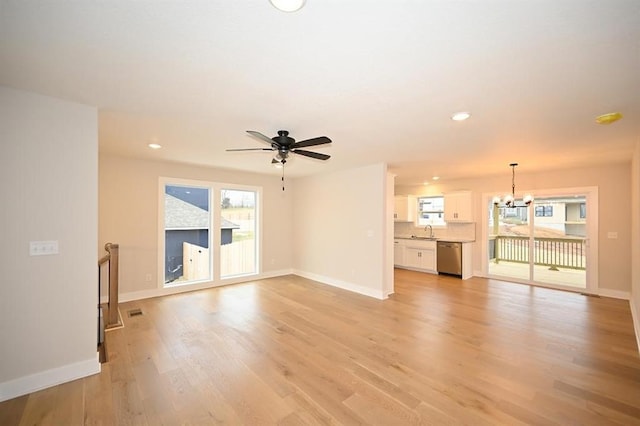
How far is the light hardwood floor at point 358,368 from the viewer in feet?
6.69

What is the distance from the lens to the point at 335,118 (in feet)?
9.23

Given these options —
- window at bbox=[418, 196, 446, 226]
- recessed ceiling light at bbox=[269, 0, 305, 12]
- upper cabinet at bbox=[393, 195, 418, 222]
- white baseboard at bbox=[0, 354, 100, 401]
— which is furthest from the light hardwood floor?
upper cabinet at bbox=[393, 195, 418, 222]

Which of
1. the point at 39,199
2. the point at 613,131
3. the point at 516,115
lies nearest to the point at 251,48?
the point at 39,199

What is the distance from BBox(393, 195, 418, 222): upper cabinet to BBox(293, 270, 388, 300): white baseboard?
3269mm

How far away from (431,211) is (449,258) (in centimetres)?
Answer: 170

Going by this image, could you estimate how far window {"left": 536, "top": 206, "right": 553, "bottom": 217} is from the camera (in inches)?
235

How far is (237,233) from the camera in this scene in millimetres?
6293

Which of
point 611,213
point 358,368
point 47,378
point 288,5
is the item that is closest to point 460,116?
point 288,5

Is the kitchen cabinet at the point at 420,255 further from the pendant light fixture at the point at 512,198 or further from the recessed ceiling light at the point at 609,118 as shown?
the recessed ceiling light at the point at 609,118

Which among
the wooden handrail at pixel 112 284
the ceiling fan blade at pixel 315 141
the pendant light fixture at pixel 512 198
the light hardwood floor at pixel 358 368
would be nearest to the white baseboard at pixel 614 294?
the light hardwood floor at pixel 358 368

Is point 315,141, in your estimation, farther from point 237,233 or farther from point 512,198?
point 512,198

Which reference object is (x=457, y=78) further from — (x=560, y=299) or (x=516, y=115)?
(x=560, y=299)

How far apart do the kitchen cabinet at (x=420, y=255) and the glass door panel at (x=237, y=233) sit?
432 centimetres

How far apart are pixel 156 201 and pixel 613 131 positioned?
6983 millimetres
